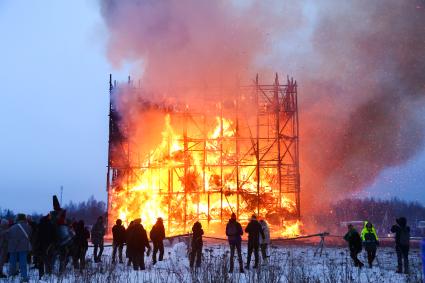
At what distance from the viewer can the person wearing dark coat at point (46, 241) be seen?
39.7ft

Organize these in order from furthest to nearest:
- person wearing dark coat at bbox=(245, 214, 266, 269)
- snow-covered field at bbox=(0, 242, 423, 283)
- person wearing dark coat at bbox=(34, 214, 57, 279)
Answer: person wearing dark coat at bbox=(245, 214, 266, 269) < person wearing dark coat at bbox=(34, 214, 57, 279) < snow-covered field at bbox=(0, 242, 423, 283)

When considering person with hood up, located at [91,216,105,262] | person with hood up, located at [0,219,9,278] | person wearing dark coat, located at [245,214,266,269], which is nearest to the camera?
person with hood up, located at [0,219,9,278]

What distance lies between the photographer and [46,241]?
12.3 metres

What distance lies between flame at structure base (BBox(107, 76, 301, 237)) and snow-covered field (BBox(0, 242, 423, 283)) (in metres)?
7.93

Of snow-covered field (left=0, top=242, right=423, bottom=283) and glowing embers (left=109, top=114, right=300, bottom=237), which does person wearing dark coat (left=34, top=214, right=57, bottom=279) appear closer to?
snow-covered field (left=0, top=242, right=423, bottom=283)

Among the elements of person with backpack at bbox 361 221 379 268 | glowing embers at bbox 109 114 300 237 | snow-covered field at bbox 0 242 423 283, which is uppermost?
glowing embers at bbox 109 114 300 237

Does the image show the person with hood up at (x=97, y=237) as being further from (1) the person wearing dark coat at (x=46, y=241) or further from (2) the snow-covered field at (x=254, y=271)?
(1) the person wearing dark coat at (x=46, y=241)

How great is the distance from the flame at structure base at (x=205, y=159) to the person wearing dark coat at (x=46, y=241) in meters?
16.9

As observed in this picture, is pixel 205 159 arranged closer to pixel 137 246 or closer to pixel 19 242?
pixel 137 246

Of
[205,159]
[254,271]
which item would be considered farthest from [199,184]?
[254,271]

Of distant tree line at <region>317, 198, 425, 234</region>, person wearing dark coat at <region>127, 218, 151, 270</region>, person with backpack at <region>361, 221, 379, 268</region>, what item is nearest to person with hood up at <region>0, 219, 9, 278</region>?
person wearing dark coat at <region>127, 218, 151, 270</region>

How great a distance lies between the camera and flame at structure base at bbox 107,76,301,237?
29750 millimetres

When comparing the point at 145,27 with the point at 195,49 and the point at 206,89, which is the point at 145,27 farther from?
the point at 206,89

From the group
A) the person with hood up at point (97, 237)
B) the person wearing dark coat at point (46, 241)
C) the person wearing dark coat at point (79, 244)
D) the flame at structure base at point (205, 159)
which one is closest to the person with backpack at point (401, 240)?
the person wearing dark coat at point (79, 244)
